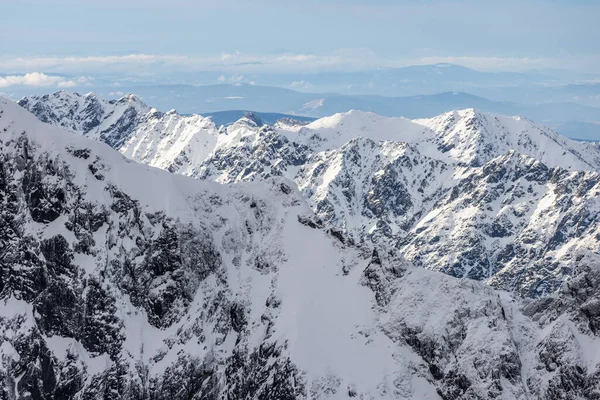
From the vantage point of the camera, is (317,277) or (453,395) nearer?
(453,395)

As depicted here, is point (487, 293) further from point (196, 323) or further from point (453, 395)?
point (196, 323)

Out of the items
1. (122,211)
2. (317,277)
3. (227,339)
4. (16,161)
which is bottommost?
(227,339)

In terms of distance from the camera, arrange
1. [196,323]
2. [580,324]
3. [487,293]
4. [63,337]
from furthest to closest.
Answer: [196,323] → [63,337] → [487,293] → [580,324]

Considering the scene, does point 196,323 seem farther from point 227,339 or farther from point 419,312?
point 419,312

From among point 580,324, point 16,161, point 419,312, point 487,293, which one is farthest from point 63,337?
point 580,324

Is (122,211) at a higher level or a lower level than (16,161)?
lower

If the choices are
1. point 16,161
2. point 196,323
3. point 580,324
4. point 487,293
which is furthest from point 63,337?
point 580,324

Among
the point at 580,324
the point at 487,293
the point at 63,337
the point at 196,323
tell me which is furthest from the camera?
the point at 196,323
